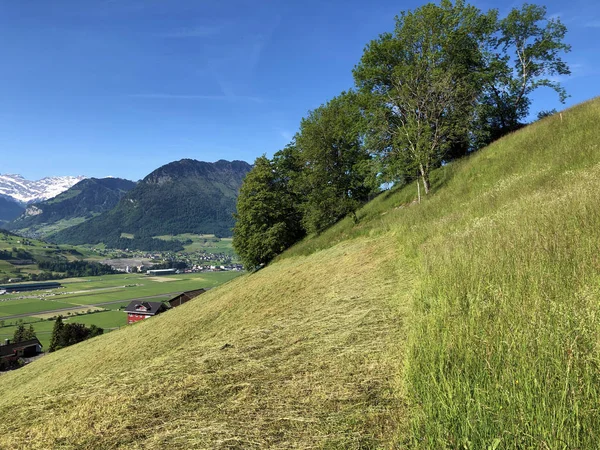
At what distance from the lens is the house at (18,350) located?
5228 cm

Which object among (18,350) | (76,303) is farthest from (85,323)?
(76,303)

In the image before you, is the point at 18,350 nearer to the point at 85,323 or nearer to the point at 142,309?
the point at 142,309

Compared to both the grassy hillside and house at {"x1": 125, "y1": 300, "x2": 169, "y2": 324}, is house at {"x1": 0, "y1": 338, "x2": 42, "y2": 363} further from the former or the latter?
the grassy hillside

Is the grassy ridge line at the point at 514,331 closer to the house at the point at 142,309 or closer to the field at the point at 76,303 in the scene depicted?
the house at the point at 142,309

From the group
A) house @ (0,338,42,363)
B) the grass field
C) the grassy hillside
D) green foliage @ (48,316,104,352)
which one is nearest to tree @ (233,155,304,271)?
the grassy hillside

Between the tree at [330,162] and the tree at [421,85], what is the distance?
4579mm

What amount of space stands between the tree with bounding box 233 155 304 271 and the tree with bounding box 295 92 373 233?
247 cm

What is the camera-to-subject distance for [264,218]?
113 feet

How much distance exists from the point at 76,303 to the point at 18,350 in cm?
7721

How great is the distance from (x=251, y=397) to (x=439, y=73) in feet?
80.9

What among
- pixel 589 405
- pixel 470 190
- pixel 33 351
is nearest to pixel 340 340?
pixel 589 405

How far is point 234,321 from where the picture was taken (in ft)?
39.8

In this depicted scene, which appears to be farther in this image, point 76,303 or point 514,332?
point 76,303

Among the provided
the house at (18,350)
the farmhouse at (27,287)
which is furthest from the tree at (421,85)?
the farmhouse at (27,287)
